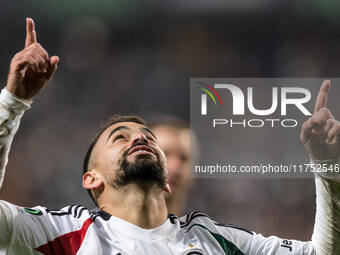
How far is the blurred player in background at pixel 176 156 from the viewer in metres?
2.79

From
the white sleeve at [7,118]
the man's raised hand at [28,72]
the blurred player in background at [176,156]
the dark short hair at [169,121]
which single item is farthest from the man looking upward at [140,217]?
the dark short hair at [169,121]

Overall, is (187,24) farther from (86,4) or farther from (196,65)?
(86,4)

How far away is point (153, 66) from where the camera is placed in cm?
328

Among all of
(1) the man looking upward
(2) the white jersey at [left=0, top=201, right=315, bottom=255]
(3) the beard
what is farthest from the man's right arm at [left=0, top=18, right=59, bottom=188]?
(3) the beard

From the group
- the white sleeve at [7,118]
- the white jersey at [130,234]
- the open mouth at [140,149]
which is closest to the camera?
the white sleeve at [7,118]

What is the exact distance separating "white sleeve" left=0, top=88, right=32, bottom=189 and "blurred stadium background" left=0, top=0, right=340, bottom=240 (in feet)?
4.80

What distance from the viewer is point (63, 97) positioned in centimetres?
332

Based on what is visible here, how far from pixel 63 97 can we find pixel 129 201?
1.44 metres

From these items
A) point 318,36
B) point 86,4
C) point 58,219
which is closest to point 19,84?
point 58,219

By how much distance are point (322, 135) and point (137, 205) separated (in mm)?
888

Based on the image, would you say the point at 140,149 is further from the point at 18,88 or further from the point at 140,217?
the point at 18,88

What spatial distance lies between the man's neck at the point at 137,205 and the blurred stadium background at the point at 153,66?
3.01ft

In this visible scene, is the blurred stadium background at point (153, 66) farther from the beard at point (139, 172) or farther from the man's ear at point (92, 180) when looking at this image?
the beard at point (139, 172)

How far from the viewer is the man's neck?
2.11 meters
